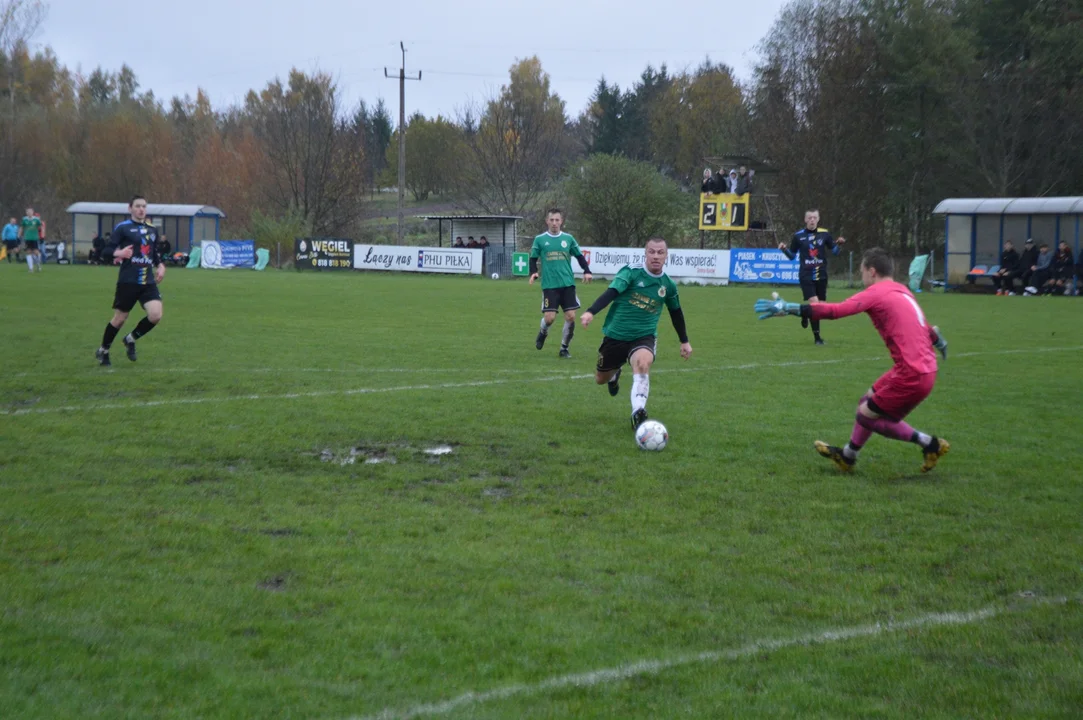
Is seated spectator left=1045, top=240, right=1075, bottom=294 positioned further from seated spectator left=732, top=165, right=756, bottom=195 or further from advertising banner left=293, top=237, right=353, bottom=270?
advertising banner left=293, top=237, right=353, bottom=270

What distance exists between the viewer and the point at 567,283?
1472 centimetres

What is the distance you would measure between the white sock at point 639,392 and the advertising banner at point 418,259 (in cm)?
3372

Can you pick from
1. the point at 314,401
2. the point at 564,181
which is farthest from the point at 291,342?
the point at 564,181

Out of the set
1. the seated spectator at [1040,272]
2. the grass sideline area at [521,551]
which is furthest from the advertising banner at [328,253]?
the grass sideline area at [521,551]

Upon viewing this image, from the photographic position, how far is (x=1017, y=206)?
33.6m

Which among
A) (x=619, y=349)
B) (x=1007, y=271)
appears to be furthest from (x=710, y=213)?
(x=619, y=349)

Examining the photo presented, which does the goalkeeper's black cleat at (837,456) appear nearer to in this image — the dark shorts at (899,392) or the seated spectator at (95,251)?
the dark shorts at (899,392)

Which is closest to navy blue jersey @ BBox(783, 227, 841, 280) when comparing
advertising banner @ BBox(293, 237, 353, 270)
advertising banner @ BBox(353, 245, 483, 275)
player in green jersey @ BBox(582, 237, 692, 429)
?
player in green jersey @ BBox(582, 237, 692, 429)

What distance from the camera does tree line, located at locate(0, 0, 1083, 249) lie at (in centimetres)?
4478

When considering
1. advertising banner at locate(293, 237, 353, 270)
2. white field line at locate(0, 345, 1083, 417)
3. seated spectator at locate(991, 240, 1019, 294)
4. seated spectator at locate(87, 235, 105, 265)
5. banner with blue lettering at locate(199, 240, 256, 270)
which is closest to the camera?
white field line at locate(0, 345, 1083, 417)

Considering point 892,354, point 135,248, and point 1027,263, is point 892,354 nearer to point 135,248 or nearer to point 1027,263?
point 135,248

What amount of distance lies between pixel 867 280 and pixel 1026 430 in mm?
2654

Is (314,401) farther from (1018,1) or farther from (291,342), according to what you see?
(1018,1)

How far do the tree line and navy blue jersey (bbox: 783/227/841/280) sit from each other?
31216 mm
